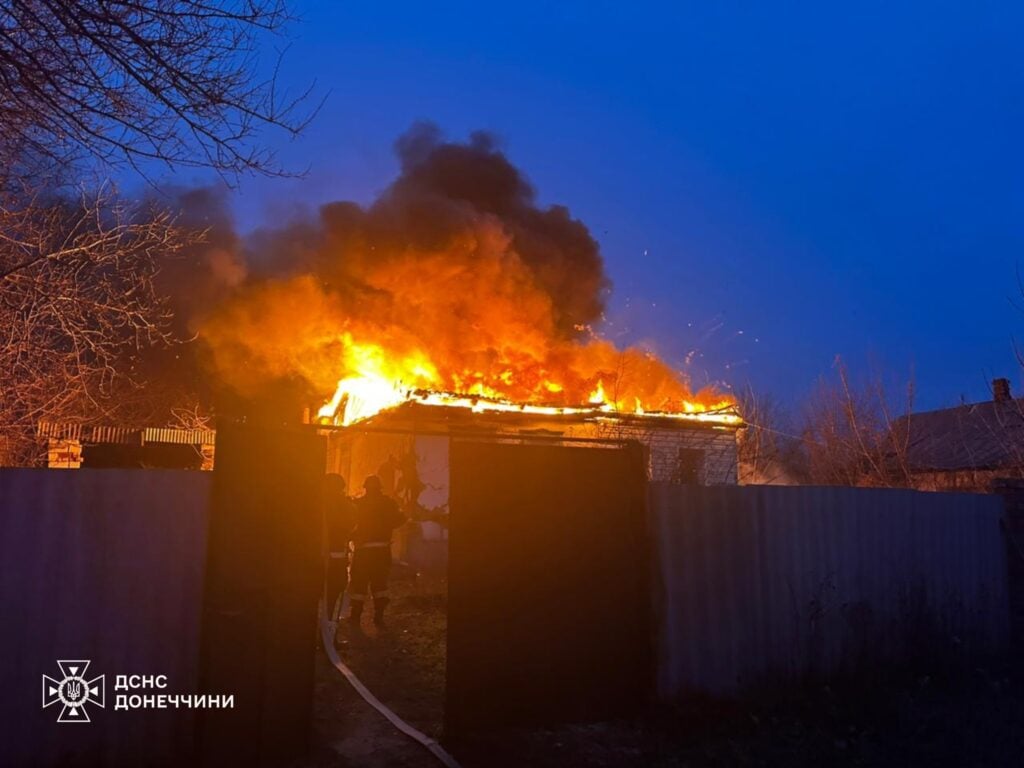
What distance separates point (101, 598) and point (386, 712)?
2.44 metres

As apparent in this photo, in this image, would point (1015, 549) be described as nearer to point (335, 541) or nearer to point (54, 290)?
point (335, 541)

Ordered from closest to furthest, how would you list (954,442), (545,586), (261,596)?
(261,596), (545,586), (954,442)

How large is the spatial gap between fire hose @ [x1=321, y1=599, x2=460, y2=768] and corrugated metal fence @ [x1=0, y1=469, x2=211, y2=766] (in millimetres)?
1596

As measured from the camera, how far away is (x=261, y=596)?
4.92 metres

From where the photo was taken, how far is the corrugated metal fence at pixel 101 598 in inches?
175

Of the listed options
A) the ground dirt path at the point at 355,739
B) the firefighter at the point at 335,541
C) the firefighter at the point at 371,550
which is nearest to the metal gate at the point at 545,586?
the ground dirt path at the point at 355,739

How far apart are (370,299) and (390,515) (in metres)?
12.8

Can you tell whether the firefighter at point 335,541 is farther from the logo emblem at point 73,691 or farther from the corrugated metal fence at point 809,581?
the corrugated metal fence at point 809,581

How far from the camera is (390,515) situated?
9242mm

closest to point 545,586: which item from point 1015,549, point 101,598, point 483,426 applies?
point 101,598

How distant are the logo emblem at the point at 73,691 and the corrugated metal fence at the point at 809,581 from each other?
4.31 metres

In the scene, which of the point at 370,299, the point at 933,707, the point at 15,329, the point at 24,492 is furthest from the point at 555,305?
the point at 24,492

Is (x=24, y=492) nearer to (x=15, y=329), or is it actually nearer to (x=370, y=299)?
(x=15, y=329)

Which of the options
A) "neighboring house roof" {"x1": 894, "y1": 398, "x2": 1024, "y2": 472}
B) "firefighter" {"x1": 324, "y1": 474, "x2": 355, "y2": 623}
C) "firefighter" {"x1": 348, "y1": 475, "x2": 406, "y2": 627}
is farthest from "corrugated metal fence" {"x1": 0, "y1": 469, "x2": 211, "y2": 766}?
"neighboring house roof" {"x1": 894, "y1": 398, "x2": 1024, "y2": 472}
